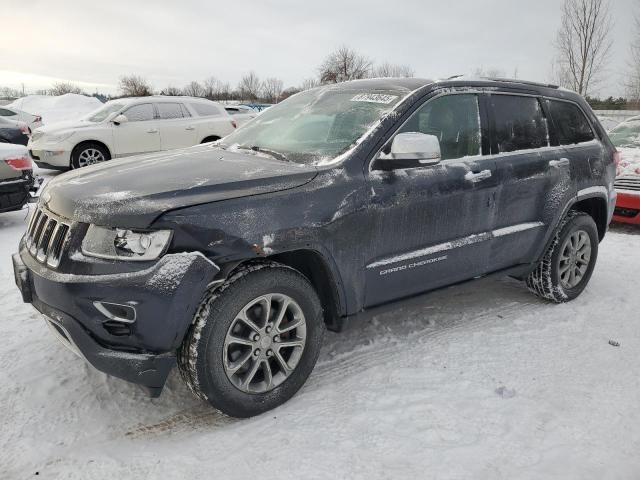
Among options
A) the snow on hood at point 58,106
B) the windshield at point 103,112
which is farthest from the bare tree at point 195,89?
the windshield at point 103,112

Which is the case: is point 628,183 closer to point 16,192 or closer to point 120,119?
point 16,192

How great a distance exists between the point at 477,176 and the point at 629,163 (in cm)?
531

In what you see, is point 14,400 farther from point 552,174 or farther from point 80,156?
point 80,156

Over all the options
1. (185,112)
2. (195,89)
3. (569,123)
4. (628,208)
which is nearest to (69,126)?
(185,112)

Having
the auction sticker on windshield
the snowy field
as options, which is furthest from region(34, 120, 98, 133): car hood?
the auction sticker on windshield

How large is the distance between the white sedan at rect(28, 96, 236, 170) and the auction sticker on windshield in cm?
787

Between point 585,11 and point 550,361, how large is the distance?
26.7 metres

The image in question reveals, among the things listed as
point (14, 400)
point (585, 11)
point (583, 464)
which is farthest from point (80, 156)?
point (585, 11)

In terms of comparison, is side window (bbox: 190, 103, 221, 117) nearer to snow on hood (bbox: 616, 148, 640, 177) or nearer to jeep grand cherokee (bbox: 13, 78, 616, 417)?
jeep grand cherokee (bbox: 13, 78, 616, 417)

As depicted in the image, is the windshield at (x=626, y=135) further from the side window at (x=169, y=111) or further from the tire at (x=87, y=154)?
the tire at (x=87, y=154)

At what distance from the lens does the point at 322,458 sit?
240cm

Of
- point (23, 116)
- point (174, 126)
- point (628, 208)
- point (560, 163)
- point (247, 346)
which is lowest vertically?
point (247, 346)

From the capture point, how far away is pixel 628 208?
7.04 metres

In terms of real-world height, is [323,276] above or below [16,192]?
above
